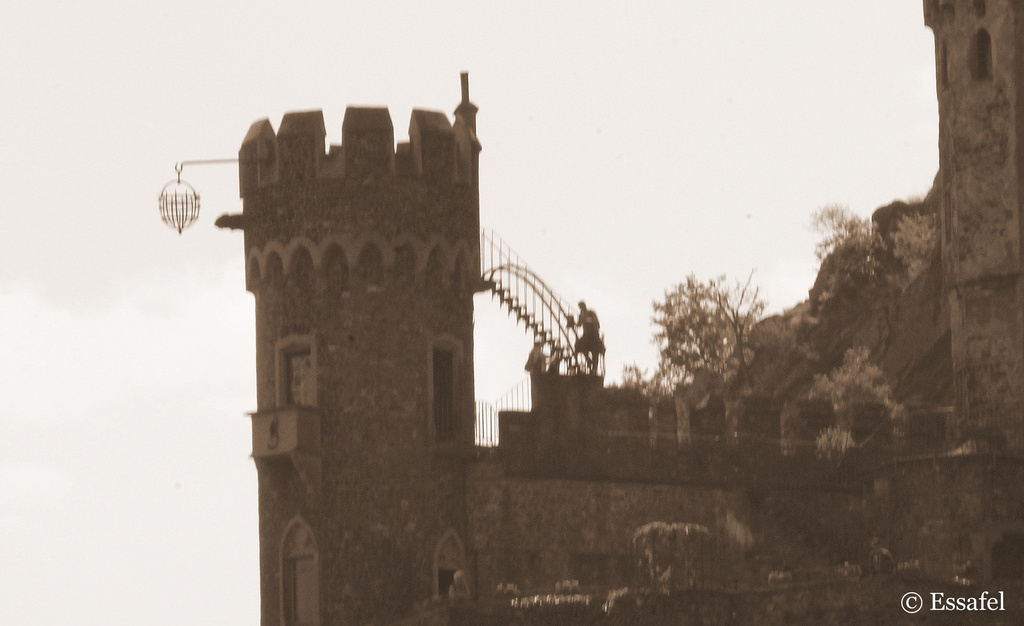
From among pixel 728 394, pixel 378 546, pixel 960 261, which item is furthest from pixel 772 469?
pixel 728 394

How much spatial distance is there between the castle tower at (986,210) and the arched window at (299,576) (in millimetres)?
13712

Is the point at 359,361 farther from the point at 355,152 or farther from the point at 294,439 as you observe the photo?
the point at 355,152

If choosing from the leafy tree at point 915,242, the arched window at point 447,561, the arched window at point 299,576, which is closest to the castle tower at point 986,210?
the arched window at point 447,561

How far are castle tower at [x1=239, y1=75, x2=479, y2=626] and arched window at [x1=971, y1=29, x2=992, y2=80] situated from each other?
1103 cm

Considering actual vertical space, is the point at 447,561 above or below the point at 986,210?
below

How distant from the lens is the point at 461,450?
54.4 m

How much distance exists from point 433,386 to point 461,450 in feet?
4.79

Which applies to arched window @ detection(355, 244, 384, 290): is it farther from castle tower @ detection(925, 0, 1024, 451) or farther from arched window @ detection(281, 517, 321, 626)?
castle tower @ detection(925, 0, 1024, 451)

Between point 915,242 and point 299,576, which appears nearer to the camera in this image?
point 299,576

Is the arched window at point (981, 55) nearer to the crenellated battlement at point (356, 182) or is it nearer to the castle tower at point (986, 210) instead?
the castle tower at point (986, 210)

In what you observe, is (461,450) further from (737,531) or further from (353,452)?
(737,531)

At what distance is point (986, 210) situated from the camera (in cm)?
5622

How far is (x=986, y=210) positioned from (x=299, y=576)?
53.1 feet

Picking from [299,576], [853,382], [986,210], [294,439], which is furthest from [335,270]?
[853,382]
